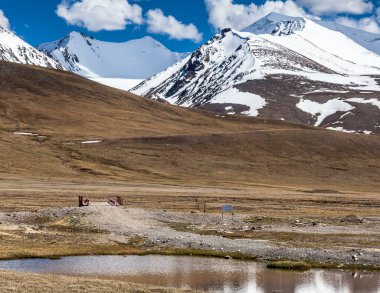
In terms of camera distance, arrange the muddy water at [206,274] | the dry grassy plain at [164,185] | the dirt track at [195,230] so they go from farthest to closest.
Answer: the dry grassy plain at [164,185] → the dirt track at [195,230] → the muddy water at [206,274]

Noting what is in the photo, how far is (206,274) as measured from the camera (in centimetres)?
4209

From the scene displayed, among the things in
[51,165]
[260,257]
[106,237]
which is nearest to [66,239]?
[106,237]

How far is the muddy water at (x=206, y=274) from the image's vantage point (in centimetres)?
3859

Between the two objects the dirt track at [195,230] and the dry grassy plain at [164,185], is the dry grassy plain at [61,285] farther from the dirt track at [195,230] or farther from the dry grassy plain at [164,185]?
the dirt track at [195,230]

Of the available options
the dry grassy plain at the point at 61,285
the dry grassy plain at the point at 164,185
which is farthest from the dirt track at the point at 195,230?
the dry grassy plain at the point at 61,285

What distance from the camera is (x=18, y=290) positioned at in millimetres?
31703

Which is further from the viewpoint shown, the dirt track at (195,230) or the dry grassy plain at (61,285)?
the dirt track at (195,230)

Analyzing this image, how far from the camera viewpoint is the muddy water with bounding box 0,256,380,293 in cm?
3859

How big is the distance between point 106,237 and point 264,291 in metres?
23.9

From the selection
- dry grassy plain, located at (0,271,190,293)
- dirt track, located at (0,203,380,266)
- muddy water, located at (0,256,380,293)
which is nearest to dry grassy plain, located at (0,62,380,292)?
dirt track, located at (0,203,380,266)

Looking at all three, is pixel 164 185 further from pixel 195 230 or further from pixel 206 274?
pixel 206 274

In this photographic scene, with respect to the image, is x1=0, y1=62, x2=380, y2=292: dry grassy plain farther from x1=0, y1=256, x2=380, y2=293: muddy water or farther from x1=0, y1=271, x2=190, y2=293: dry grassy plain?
x1=0, y1=271, x2=190, y2=293: dry grassy plain

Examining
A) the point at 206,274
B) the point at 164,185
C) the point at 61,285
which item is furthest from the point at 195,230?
the point at 164,185

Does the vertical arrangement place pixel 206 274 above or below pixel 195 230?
below
